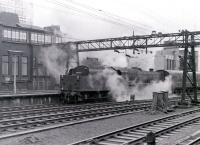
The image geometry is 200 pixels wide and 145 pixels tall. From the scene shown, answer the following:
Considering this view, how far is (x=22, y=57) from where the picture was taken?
44.5 metres

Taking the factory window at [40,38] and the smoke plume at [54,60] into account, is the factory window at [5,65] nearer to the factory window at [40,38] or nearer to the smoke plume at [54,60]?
the smoke plume at [54,60]

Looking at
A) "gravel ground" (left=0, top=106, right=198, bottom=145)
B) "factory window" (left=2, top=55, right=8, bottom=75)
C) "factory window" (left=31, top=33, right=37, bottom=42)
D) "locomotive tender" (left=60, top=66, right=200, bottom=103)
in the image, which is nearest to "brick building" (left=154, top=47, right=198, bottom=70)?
"factory window" (left=31, top=33, right=37, bottom=42)

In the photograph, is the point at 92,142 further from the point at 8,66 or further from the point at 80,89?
the point at 8,66

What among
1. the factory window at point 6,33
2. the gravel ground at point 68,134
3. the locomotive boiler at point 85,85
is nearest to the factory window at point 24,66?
the factory window at point 6,33

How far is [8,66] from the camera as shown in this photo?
42.2m

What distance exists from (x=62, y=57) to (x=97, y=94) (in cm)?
1456

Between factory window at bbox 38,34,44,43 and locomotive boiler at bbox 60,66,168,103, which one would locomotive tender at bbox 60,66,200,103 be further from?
factory window at bbox 38,34,44,43

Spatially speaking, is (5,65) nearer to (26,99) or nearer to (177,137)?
(26,99)

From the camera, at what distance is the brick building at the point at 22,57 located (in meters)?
41.9

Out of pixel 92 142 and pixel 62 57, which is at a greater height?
pixel 62 57

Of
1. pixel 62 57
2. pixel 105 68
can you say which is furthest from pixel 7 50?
pixel 105 68

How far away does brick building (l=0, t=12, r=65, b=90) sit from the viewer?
4187cm

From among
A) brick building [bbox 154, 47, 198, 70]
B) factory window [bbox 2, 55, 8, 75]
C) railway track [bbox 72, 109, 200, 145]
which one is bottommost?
railway track [bbox 72, 109, 200, 145]

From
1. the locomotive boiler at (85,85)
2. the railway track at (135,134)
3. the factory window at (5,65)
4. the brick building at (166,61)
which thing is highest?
the brick building at (166,61)
